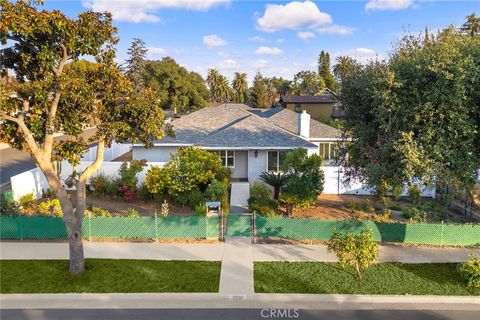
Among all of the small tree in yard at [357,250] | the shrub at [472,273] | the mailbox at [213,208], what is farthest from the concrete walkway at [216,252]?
the mailbox at [213,208]

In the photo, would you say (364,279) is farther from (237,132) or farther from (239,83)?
(239,83)

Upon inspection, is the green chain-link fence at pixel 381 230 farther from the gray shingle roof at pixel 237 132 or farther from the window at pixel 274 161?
the window at pixel 274 161

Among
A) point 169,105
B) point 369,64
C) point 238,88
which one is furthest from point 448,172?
point 238,88

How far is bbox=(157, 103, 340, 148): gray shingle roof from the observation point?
2309cm

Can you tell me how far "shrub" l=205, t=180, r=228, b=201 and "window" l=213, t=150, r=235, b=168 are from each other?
6277mm

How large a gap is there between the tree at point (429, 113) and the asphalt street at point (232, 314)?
3.86m

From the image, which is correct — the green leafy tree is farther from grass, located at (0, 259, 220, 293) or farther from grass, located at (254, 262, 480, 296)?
grass, located at (254, 262, 480, 296)

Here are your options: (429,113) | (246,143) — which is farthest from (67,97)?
(246,143)

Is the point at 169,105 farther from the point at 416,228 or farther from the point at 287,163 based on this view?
the point at 416,228

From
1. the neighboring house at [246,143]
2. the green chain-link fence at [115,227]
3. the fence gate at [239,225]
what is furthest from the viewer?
the neighboring house at [246,143]

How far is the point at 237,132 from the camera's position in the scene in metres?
24.7

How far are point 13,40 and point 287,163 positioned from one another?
13146mm

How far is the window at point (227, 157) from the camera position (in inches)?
952

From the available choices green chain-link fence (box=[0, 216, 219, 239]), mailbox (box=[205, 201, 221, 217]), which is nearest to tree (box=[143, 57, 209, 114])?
mailbox (box=[205, 201, 221, 217])
